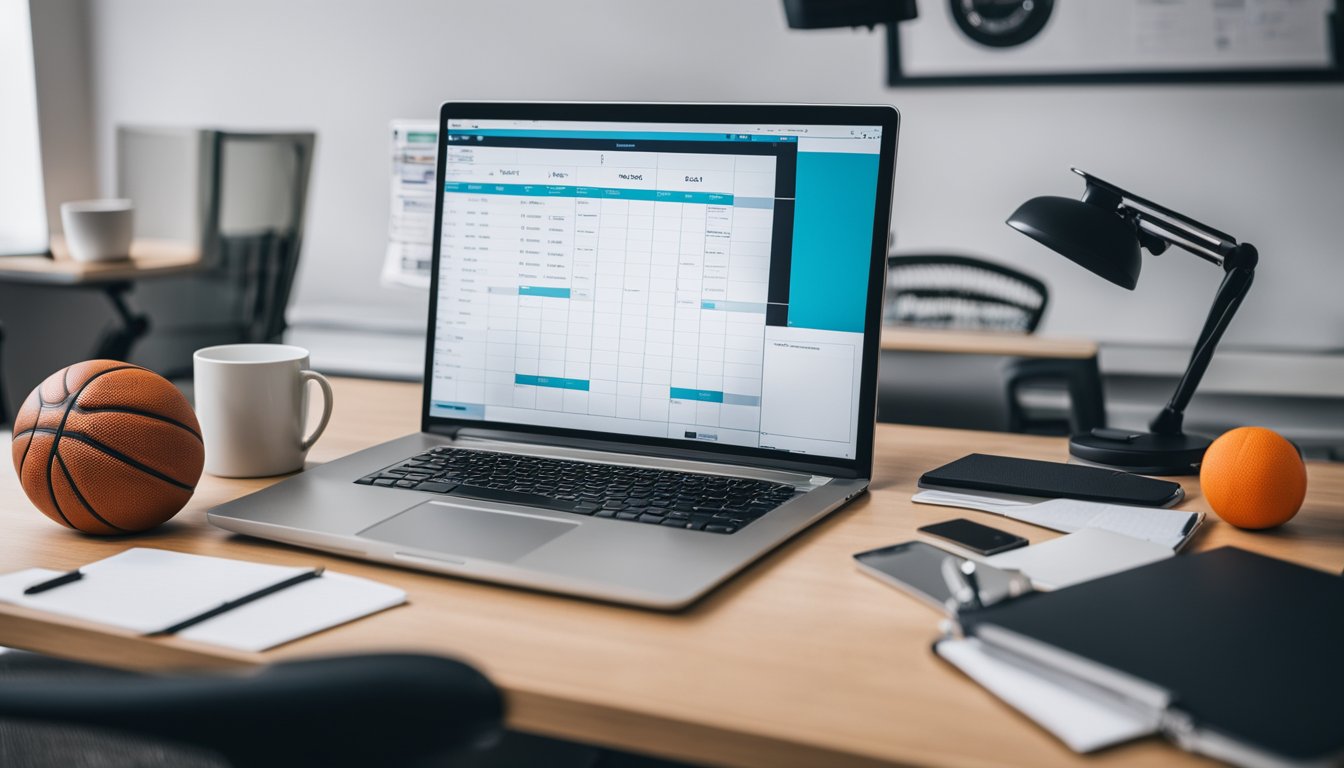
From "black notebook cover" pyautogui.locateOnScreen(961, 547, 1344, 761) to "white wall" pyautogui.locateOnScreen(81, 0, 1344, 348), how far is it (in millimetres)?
2308

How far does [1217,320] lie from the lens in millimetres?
1048

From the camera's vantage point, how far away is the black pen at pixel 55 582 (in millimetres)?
681

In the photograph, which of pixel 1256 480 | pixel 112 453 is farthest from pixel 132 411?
pixel 1256 480

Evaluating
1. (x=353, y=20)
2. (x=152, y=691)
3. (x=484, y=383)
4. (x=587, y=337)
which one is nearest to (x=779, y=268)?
(x=587, y=337)

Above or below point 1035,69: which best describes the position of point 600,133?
below

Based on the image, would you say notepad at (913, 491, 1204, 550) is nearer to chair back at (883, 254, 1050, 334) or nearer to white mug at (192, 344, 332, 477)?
white mug at (192, 344, 332, 477)

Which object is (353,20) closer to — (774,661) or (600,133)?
(600,133)

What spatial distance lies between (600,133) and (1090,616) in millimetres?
614

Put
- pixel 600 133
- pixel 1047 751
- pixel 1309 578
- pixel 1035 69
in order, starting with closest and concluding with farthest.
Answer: pixel 1047 751
pixel 1309 578
pixel 600 133
pixel 1035 69

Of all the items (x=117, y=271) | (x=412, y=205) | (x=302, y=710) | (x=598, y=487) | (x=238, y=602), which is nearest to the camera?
(x=302, y=710)

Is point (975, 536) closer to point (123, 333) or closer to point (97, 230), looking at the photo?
point (97, 230)

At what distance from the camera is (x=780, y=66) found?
2988 millimetres

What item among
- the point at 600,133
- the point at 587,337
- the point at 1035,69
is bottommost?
the point at 587,337

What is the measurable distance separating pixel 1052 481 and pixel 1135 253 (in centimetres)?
22
